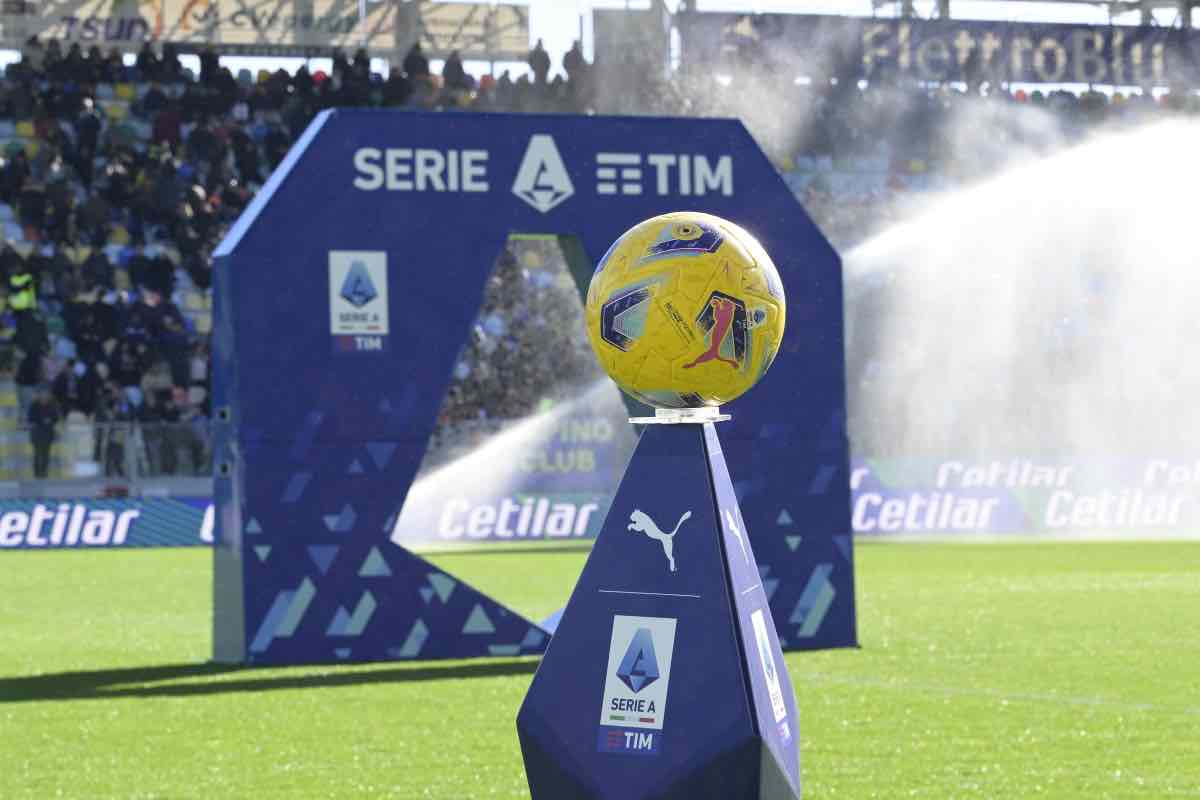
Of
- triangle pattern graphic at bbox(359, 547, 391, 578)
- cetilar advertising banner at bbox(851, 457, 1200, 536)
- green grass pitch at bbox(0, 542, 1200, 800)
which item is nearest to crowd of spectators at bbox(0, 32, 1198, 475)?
cetilar advertising banner at bbox(851, 457, 1200, 536)

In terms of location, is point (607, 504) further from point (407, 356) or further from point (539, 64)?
point (407, 356)

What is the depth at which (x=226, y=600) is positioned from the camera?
41.3 ft

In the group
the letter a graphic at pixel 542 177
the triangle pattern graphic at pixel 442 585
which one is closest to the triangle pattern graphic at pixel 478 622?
the triangle pattern graphic at pixel 442 585

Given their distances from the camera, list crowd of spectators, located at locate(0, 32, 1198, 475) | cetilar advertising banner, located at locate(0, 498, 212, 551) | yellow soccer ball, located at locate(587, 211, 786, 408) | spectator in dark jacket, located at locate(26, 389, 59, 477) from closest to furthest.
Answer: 1. yellow soccer ball, located at locate(587, 211, 786, 408)
2. spectator in dark jacket, located at locate(26, 389, 59, 477)
3. cetilar advertising banner, located at locate(0, 498, 212, 551)
4. crowd of spectators, located at locate(0, 32, 1198, 475)

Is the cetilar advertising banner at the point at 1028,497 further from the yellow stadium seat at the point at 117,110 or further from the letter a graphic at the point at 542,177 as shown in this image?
the letter a graphic at the point at 542,177

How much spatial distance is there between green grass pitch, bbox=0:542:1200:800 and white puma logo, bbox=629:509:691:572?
194 centimetres

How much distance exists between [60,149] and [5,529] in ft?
21.8

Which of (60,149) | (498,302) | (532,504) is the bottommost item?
(532,504)

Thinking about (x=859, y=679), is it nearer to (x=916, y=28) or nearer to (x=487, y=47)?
(x=487, y=47)

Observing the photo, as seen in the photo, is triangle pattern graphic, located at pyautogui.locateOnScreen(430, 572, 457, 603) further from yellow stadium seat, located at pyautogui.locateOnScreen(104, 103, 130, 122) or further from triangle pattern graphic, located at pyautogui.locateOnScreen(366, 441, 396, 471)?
yellow stadium seat, located at pyautogui.locateOnScreen(104, 103, 130, 122)

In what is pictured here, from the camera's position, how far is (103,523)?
2512cm

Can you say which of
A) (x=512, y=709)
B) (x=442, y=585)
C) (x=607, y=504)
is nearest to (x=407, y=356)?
(x=442, y=585)

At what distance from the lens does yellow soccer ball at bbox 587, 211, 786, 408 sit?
21.2ft

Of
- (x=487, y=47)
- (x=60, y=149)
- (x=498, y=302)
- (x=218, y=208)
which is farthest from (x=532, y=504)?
(x=487, y=47)
